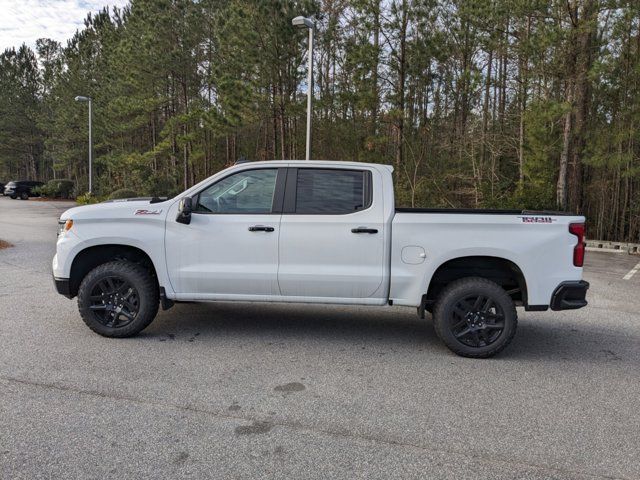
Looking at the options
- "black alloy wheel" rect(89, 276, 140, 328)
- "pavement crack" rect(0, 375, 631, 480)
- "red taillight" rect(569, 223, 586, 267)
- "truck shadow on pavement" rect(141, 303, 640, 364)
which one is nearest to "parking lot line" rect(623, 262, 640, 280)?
"truck shadow on pavement" rect(141, 303, 640, 364)

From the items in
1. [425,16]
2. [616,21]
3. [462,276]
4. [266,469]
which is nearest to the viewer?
[266,469]

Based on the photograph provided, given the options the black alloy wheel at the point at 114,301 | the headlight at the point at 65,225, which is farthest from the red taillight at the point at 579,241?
the headlight at the point at 65,225

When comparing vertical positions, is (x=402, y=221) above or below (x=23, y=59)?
below

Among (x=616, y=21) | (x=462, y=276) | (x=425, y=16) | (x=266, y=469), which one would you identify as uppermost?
(x=425, y=16)

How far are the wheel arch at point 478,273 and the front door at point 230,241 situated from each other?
1.69 m

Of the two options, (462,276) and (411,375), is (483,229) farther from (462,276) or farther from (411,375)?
(411,375)

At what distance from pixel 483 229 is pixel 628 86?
16694 mm

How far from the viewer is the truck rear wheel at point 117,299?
17.7 feet

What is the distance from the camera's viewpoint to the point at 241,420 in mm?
3631

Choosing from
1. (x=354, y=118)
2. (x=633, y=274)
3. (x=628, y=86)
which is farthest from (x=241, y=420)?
(x=354, y=118)

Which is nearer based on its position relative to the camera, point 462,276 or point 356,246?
point 356,246

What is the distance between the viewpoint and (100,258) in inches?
224

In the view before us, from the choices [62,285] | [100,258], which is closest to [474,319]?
[100,258]

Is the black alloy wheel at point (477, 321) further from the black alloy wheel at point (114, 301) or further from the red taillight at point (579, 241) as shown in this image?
the black alloy wheel at point (114, 301)
